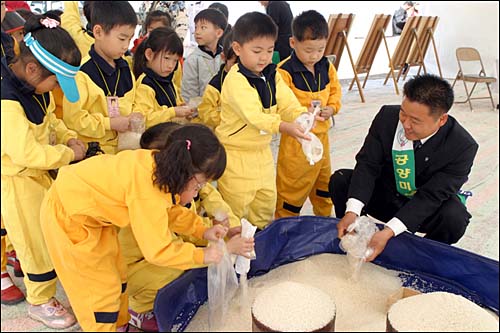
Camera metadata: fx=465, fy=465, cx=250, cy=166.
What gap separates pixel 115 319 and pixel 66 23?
67 centimetres

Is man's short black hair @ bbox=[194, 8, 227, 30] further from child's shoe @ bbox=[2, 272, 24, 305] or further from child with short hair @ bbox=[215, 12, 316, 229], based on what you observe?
child's shoe @ bbox=[2, 272, 24, 305]

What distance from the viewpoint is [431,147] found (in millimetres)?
1310

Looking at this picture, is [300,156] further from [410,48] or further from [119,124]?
[410,48]

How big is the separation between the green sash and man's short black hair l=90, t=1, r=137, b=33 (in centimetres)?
79

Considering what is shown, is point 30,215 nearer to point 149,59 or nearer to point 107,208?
point 107,208

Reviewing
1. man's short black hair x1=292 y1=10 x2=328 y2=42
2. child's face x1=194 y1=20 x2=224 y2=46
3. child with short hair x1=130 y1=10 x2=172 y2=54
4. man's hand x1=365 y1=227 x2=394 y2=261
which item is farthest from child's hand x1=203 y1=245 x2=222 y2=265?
child's face x1=194 y1=20 x2=224 y2=46

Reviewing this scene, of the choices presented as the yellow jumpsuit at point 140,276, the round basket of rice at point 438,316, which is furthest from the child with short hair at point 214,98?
the round basket of rice at point 438,316

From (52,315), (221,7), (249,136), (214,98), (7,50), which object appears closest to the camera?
(7,50)

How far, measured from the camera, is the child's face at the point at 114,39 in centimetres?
113

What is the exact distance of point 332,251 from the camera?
4.59 feet

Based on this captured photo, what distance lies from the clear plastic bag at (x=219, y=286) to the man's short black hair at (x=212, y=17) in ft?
3.46

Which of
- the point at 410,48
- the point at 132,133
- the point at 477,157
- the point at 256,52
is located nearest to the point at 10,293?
the point at 132,133

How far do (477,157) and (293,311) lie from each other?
183 centimetres

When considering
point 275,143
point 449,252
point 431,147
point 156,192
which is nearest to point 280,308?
point 156,192
